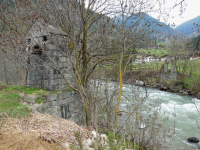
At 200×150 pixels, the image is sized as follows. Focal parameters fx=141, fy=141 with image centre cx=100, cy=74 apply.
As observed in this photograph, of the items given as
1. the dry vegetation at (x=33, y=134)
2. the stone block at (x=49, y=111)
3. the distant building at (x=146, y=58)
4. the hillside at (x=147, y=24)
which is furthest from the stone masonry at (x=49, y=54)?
the distant building at (x=146, y=58)

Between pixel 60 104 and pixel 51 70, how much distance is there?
136cm

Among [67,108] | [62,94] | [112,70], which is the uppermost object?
[112,70]

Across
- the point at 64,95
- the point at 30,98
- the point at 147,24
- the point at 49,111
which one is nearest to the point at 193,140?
the point at 147,24

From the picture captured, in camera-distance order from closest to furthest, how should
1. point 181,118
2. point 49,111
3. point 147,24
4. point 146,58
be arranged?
point 147,24 < point 49,111 < point 146,58 < point 181,118

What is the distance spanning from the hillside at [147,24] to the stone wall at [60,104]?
3507 mm

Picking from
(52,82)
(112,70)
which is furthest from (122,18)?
(52,82)

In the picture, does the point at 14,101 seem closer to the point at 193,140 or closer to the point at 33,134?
the point at 33,134

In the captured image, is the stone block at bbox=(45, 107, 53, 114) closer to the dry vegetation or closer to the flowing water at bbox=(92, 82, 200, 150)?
the dry vegetation

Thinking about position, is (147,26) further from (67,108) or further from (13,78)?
(13,78)

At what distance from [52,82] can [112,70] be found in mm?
2690

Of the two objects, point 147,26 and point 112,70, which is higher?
point 147,26

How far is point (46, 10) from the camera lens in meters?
5.30

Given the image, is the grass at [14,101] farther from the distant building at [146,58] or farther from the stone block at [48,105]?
the distant building at [146,58]

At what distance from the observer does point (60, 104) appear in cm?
546
